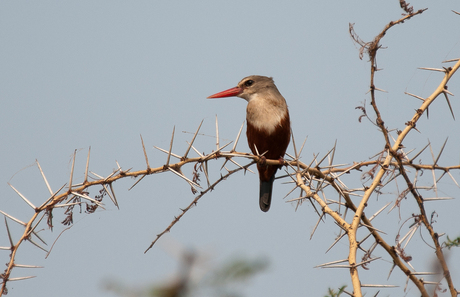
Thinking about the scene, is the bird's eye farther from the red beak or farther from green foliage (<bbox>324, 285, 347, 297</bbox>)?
green foliage (<bbox>324, 285, 347, 297</bbox>)

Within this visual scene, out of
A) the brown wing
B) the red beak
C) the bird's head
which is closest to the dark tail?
the brown wing

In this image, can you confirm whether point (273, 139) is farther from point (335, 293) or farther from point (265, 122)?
point (335, 293)

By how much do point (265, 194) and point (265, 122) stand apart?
0.90 meters

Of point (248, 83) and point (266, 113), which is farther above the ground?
point (248, 83)

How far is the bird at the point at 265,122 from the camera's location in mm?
5340

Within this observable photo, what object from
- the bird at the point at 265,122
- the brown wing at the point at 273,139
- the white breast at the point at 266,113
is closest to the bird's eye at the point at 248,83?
the bird at the point at 265,122

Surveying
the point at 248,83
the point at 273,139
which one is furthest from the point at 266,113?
the point at 248,83

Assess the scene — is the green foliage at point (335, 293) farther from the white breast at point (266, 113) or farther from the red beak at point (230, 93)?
the red beak at point (230, 93)

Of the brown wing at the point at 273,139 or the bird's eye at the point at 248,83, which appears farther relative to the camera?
the bird's eye at the point at 248,83

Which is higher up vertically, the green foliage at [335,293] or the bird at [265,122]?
the bird at [265,122]

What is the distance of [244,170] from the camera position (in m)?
Answer: 3.65

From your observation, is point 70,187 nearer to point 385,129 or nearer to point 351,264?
point 351,264

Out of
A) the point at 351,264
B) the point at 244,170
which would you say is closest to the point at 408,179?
the point at 351,264

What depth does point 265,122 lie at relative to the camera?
17.7 feet
